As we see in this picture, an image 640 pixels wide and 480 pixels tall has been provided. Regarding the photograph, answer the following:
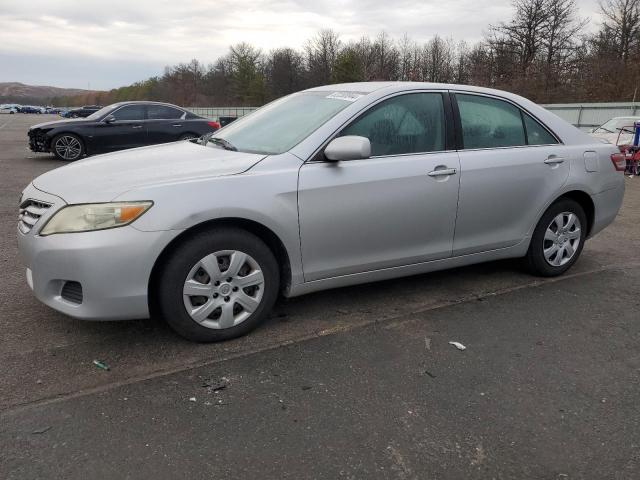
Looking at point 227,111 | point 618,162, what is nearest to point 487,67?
point 227,111

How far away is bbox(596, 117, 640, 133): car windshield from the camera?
46.1 ft

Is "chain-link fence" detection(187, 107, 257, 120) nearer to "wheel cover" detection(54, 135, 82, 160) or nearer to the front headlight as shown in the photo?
"wheel cover" detection(54, 135, 82, 160)

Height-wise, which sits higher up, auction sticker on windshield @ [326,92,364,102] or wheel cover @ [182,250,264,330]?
auction sticker on windshield @ [326,92,364,102]

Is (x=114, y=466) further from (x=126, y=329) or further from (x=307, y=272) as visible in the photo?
(x=307, y=272)

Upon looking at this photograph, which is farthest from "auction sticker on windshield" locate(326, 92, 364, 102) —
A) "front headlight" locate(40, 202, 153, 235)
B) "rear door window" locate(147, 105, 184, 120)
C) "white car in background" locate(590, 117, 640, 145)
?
"white car in background" locate(590, 117, 640, 145)

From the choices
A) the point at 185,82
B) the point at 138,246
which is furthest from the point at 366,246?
the point at 185,82

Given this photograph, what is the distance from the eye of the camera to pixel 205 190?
308cm

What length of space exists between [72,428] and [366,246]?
6.68ft

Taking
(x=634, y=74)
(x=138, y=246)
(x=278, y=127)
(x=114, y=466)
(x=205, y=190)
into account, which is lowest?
(x=114, y=466)

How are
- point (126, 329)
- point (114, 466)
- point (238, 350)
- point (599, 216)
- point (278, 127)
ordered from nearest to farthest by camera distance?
point (114, 466) < point (238, 350) < point (126, 329) < point (278, 127) < point (599, 216)

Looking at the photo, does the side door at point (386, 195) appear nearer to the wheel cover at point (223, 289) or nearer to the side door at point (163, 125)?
the wheel cover at point (223, 289)

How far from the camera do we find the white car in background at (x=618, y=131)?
13.6 meters

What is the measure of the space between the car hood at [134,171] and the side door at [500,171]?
5.40ft

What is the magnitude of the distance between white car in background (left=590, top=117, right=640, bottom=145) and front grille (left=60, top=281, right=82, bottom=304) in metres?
13.4
